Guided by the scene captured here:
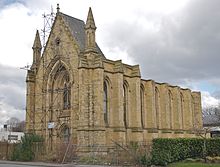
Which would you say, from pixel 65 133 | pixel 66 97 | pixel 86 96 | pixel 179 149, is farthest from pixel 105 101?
pixel 179 149

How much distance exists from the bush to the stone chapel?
228 centimetres

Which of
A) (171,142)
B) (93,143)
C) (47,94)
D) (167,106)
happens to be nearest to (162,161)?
(171,142)

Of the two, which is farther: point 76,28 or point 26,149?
point 76,28

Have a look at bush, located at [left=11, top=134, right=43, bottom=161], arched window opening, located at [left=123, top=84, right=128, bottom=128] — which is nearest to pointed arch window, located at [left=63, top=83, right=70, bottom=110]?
bush, located at [left=11, top=134, right=43, bottom=161]

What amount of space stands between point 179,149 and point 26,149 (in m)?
16.2

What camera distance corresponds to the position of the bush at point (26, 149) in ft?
112

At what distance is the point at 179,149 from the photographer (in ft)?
90.0

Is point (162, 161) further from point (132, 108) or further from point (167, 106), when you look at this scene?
point (167, 106)

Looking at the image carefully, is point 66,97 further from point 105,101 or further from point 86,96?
point 86,96

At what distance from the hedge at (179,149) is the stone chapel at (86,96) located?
583 cm

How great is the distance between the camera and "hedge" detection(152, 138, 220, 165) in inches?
996

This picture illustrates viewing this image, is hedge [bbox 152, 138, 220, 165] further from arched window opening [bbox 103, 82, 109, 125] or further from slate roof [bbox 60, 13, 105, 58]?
slate roof [bbox 60, 13, 105, 58]

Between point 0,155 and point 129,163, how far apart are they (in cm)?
1874

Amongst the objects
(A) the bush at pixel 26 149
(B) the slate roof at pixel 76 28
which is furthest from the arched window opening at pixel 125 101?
(A) the bush at pixel 26 149
